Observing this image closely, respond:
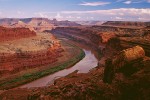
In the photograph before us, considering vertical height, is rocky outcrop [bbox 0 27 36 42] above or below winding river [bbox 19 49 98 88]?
above

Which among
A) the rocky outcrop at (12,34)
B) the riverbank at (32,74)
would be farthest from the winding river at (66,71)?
the rocky outcrop at (12,34)

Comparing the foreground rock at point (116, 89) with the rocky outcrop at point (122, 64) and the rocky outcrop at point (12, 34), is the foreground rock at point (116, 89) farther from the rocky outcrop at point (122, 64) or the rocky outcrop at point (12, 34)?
the rocky outcrop at point (12, 34)

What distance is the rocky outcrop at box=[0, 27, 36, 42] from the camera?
6096 centimetres

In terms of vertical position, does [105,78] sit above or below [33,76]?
above

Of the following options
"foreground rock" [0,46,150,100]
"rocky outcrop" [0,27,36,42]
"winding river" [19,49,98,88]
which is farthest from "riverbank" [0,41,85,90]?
"foreground rock" [0,46,150,100]

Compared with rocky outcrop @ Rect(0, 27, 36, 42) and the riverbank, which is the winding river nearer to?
the riverbank

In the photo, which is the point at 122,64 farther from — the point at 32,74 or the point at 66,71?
the point at 66,71

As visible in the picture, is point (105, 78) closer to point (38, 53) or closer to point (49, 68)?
point (49, 68)

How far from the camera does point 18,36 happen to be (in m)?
67.9

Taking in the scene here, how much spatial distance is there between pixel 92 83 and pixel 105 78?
0.86 metres

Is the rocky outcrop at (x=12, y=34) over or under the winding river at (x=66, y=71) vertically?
over

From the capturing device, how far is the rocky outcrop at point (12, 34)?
200 ft

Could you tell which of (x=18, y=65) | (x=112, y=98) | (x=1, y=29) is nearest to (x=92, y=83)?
(x=112, y=98)

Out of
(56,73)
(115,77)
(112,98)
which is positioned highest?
(115,77)
